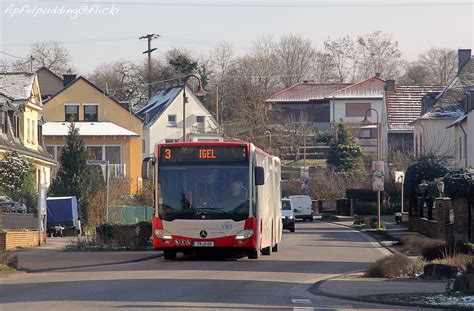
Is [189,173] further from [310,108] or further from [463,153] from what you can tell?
[310,108]

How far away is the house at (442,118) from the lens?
66.8 meters

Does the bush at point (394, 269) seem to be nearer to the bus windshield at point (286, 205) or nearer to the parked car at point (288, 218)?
the parked car at point (288, 218)

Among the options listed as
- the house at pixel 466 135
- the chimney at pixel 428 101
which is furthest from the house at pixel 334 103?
the house at pixel 466 135

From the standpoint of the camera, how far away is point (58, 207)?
148 feet

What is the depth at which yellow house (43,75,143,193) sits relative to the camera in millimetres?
73062

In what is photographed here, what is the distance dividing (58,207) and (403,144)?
4321cm

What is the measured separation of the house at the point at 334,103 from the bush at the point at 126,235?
68221mm

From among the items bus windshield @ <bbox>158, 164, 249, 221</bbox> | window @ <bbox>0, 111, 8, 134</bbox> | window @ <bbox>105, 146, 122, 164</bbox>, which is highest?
window @ <bbox>0, 111, 8, 134</bbox>

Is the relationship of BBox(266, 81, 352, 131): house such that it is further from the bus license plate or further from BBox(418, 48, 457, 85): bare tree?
the bus license plate

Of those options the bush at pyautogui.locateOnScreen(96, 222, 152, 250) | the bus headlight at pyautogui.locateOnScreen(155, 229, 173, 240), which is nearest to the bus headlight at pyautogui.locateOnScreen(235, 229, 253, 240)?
the bus headlight at pyautogui.locateOnScreen(155, 229, 173, 240)

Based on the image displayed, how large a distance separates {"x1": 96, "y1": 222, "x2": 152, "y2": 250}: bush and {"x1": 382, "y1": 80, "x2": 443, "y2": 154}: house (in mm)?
52184

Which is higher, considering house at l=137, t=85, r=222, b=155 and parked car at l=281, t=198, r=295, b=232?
house at l=137, t=85, r=222, b=155

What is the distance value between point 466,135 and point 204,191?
3339 cm

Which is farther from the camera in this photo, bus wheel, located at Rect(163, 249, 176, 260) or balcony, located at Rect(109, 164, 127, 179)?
balcony, located at Rect(109, 164, 127, 179)
